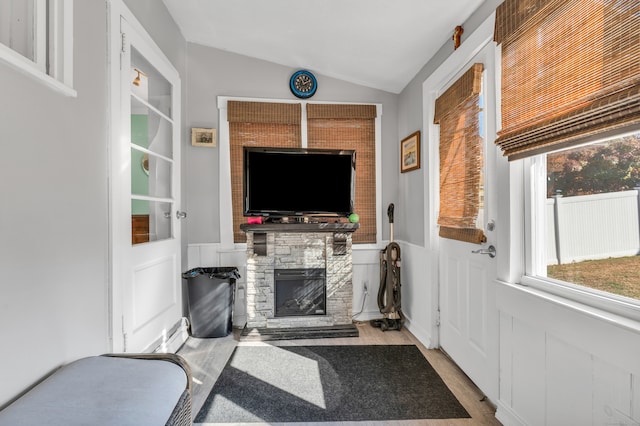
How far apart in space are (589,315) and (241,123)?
302 cm

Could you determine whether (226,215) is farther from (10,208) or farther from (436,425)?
(436,425)

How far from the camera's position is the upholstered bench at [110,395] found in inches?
35.0

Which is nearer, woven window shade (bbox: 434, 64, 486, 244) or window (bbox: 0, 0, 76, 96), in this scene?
window (bbox: 0, 0, 76, 96)

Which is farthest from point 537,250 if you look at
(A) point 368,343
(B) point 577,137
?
(A) point 368,343

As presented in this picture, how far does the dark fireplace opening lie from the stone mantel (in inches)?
15.7

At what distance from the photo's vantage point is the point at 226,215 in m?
3.16

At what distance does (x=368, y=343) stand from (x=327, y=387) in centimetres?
78

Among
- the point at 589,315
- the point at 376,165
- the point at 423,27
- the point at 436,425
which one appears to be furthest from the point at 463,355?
the point at 423,27

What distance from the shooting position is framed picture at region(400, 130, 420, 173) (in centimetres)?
281

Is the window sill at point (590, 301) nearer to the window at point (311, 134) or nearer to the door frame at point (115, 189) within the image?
the window at point (311, 134)

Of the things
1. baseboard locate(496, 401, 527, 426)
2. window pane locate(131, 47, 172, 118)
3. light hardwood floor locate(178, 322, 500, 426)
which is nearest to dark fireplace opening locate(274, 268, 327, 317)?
light hardwood floor locate(178, 322, 500, 426)

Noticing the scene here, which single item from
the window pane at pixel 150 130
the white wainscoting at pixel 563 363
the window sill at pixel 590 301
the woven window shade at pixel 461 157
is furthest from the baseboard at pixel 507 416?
the window pane at pixel 150 130

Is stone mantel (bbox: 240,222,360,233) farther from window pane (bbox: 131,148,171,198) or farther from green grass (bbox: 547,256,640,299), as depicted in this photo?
green grass (bbox: 547,256,640,299)

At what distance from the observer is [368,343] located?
2.69 m
